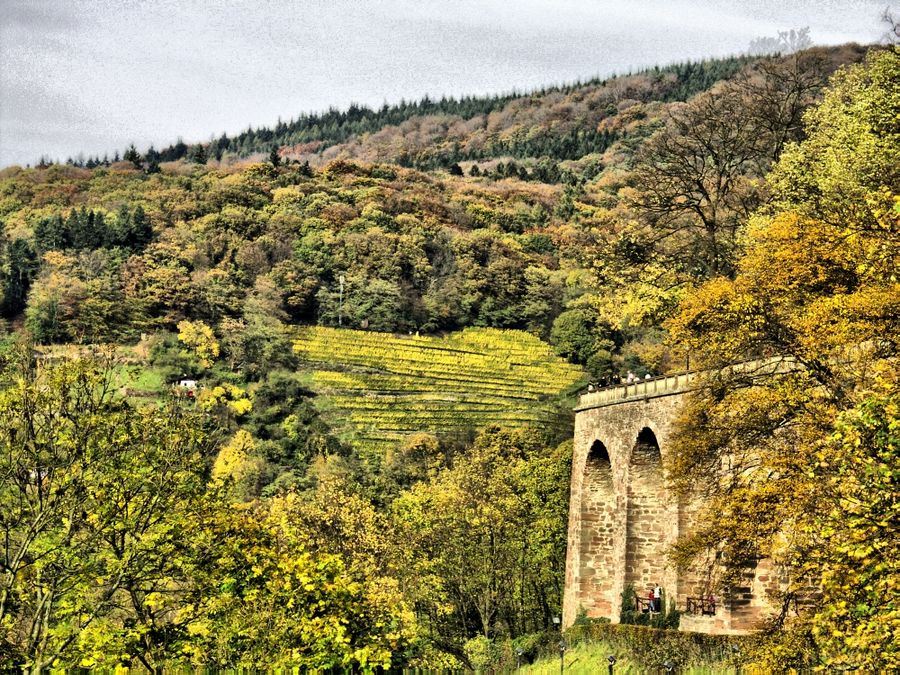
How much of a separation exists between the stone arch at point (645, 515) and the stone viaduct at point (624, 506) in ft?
0.10

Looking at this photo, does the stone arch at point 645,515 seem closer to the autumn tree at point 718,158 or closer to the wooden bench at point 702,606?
the wooden bench at point 702,606

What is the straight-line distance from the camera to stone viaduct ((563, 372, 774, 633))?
33812 mm

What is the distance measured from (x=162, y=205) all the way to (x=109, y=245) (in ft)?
34.8

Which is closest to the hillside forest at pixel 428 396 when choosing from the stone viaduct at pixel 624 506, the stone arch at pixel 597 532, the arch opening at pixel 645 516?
the stone arch at pixel 597 532

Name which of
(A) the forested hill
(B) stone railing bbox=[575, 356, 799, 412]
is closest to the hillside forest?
(B) stone railing bbox=[575, 356, 799, 412]

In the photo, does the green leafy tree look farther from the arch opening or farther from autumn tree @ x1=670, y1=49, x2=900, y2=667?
autumn tree @ x1=670, y1=49, x2=900, y2=667

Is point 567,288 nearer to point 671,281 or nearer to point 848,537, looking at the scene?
point 671,281

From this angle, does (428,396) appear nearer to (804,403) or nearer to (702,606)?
(702,606)

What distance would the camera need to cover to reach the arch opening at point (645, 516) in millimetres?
36312

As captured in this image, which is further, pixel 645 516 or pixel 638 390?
pixel 638 390

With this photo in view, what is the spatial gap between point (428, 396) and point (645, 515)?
1882 inches

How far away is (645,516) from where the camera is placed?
3709cm

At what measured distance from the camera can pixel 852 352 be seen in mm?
A: 20031

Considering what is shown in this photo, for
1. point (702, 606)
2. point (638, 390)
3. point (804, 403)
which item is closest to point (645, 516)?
point (638, 390)
